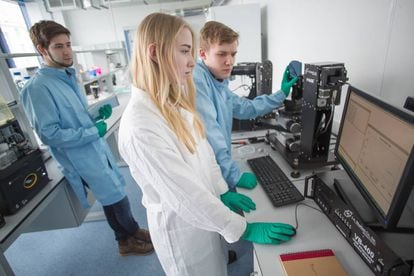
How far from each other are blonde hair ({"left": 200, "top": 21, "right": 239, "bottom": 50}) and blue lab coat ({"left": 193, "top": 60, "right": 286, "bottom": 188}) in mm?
133

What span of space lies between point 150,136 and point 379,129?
Answer: 0.67m

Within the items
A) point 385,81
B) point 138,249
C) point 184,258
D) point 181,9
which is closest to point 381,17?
point 385,81

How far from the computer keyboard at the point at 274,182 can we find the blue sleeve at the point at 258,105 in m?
0.36

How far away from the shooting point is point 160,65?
2.44ft

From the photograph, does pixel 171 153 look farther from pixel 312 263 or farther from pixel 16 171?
pixel 16 171

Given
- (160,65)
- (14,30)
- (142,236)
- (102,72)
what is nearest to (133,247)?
(142,236)

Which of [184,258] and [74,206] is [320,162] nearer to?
[184,258]

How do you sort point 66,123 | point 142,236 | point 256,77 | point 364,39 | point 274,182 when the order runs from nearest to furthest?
point 274,182 → point 364,39 → point 66,123 → point 256,77 → point 142,236

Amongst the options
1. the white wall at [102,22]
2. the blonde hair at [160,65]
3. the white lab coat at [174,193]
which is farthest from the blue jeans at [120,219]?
the white wall at [102,22]

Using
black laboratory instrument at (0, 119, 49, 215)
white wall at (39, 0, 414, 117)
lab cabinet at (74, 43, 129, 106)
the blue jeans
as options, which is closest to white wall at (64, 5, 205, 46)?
lab cabinet at (74, 43, 129, 106)

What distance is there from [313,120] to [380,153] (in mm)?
451

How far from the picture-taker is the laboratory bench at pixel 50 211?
3.39 feet

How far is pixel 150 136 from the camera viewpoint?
695mm

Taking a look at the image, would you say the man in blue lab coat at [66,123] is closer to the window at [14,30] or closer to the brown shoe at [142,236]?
the brown shoe at [142,236]
